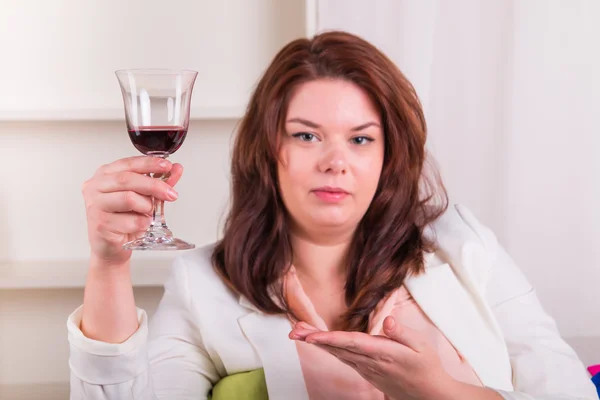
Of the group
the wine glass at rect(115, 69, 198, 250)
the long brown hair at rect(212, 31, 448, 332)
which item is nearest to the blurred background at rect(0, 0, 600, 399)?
the long brown hair at rect(212, 31, 448, 332)

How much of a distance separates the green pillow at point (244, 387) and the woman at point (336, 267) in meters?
0.03

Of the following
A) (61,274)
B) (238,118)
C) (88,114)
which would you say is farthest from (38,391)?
(238,118)

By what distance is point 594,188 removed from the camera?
264 cm

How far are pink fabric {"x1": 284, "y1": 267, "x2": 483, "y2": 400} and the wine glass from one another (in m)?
0.57

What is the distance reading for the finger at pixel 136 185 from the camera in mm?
1313

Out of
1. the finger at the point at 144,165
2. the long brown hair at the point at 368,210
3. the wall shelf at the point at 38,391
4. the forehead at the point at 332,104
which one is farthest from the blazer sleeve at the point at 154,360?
the wall shelf at the point at 38,391

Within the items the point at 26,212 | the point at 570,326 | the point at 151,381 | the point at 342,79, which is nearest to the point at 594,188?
the point at 570,326

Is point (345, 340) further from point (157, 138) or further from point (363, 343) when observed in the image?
point (157, 138)

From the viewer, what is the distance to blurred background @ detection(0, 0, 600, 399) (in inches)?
102

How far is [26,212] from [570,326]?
188cm

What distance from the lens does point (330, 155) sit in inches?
70.5

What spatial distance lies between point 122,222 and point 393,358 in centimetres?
51

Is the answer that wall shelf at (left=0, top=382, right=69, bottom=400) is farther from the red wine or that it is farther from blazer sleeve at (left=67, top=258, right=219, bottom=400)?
the red wine

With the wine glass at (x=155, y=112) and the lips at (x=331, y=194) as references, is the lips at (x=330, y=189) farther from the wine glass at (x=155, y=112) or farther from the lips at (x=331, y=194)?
the wine glass at (x=155, y=112)
